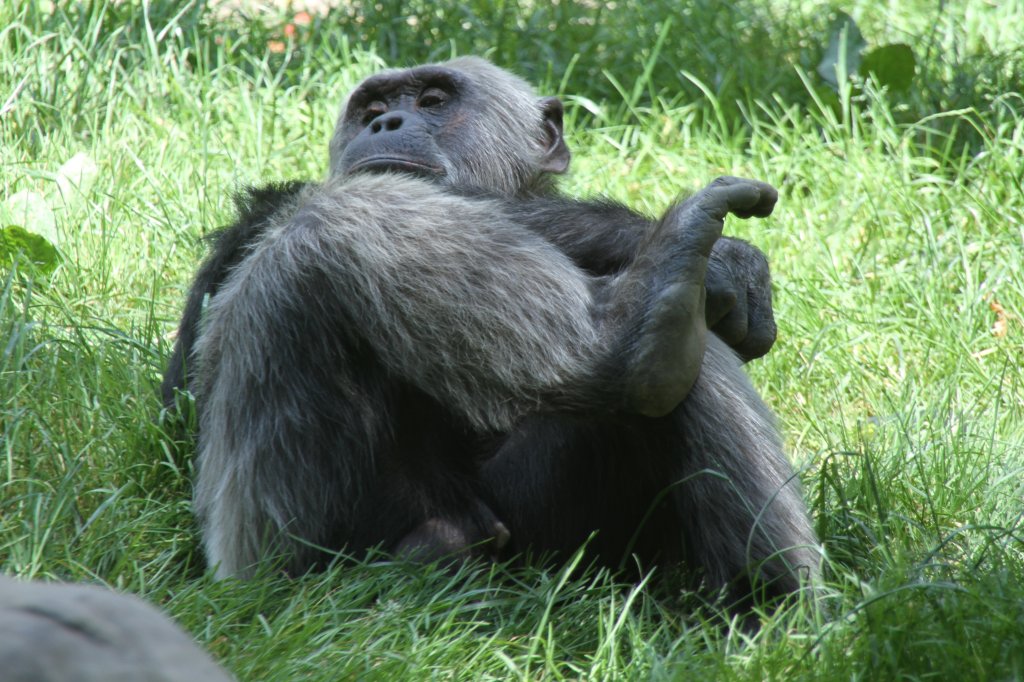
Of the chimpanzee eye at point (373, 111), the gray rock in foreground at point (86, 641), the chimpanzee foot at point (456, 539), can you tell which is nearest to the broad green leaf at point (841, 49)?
the chimpanzee eye at point (373, 111)

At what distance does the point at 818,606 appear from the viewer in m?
3.17

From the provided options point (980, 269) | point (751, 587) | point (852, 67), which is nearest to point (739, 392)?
point (751, 587)

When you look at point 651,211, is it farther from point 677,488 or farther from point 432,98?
point 677,488

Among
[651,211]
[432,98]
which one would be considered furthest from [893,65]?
[432,98]

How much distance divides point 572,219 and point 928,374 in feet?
5.89

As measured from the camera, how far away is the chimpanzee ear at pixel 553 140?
15.7 feet

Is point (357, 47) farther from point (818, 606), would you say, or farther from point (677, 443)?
point (818, 606)

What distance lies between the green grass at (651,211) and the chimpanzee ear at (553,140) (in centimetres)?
78

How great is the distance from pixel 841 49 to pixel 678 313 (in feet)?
11.5

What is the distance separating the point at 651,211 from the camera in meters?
5.64

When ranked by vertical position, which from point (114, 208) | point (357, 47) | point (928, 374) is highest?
point (357, 47)

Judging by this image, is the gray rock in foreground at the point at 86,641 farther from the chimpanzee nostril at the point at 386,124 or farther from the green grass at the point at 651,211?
the chimpanzee nostril at the point at 386,124

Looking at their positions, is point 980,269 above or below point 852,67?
below

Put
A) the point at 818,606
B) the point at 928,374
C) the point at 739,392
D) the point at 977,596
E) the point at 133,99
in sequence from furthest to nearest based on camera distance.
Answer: the point at 133,99, the point at 928,374, the point at 739,392, the point at 818,606, the point at 977,596
